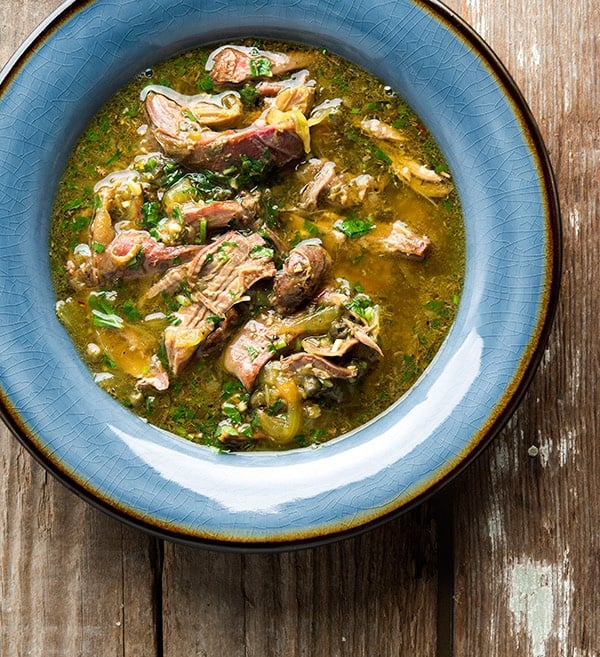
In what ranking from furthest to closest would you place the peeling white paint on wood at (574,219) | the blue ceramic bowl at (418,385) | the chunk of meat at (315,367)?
the peeling white paint on wood at (574,219) → the chunk of meat at (315,367) → the blue ceramic bowl at (418,385)

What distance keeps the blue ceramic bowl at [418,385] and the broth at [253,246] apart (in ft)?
0.29

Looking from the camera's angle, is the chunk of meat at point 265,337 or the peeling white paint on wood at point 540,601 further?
the peeling white paint on wood at point 540,601

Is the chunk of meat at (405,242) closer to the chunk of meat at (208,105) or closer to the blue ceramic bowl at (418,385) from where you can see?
the blue ceramic bowl at (418,385)

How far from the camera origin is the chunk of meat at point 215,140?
316 centimetres

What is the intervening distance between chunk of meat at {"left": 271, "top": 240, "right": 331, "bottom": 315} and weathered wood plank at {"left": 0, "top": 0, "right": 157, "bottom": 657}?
115 cm

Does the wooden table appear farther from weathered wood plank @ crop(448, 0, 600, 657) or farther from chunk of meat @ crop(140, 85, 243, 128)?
chunk of meat @ crop(140, 85, 243, 128)

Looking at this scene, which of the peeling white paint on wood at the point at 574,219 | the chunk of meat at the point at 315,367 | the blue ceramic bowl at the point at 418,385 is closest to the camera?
the blue ceramic bowl at the point at 418,385

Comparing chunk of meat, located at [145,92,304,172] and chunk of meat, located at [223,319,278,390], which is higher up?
chunk of meat, located at [145,92,304,172]

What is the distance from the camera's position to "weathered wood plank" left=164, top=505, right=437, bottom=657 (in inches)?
137

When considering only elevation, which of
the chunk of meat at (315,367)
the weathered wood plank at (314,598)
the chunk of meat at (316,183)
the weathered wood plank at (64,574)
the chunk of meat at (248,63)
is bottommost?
the weathered wood plank at (314,598)

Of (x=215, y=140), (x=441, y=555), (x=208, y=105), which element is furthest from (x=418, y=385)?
(x=208, y=105)

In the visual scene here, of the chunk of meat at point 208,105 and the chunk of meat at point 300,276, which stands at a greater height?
the chunk of meat at point 208,105

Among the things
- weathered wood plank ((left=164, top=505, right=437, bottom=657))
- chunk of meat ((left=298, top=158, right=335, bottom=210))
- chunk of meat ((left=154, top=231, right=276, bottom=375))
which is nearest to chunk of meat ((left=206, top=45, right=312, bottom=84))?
chunk of meat ((left=298, top=158, right=335, bottom=210))

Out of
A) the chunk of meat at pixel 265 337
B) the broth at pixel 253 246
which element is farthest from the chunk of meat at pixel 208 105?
the chunk of meat at pixel 265 337
